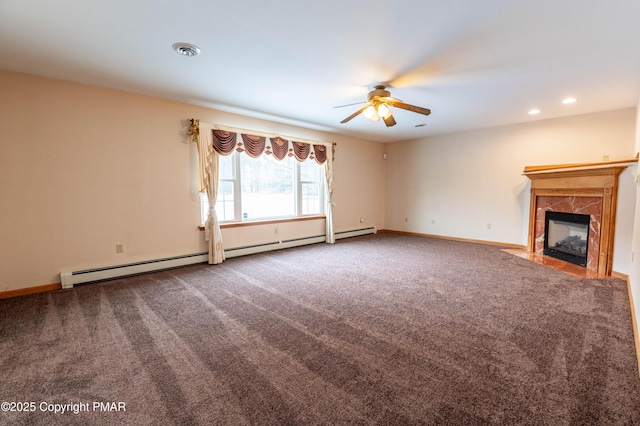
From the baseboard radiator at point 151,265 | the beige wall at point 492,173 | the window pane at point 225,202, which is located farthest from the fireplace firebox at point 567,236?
the window pane at point 225,202

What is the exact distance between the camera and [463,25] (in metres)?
2.22

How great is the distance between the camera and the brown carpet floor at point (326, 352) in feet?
4.94

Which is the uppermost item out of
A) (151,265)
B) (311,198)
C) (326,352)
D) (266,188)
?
(266,188)

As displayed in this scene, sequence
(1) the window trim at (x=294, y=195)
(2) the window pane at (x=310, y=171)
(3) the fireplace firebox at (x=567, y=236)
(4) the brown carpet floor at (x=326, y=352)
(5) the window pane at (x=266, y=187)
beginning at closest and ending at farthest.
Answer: (4) the brown carpet floor at (x=326, y=352) → (3) the fireplace firebox at (x=567, y=236) → (1) the window trim at (x=294, y=195) → (5) the window pane at (x=266, y=187) → (2) the window pane at (x=310, y=171)

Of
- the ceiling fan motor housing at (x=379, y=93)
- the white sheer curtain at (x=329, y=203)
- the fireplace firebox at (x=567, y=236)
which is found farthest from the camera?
the white sheer curtain at (x=329, y=203)

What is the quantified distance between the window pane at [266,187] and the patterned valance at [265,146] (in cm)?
20

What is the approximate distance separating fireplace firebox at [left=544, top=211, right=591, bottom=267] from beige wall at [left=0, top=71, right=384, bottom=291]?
5755 millimetres

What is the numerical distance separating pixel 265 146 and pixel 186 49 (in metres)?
2.54

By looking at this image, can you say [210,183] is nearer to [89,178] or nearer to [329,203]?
[89,178]

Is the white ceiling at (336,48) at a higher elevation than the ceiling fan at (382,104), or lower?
higher

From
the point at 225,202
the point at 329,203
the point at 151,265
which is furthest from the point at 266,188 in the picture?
the point at 151,265

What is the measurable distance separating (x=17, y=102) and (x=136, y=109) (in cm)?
113

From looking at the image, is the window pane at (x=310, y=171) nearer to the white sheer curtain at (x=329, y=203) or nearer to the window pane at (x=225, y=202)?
the white sheer curtain at (x=329, y=203)

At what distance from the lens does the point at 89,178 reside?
11.6 feet
